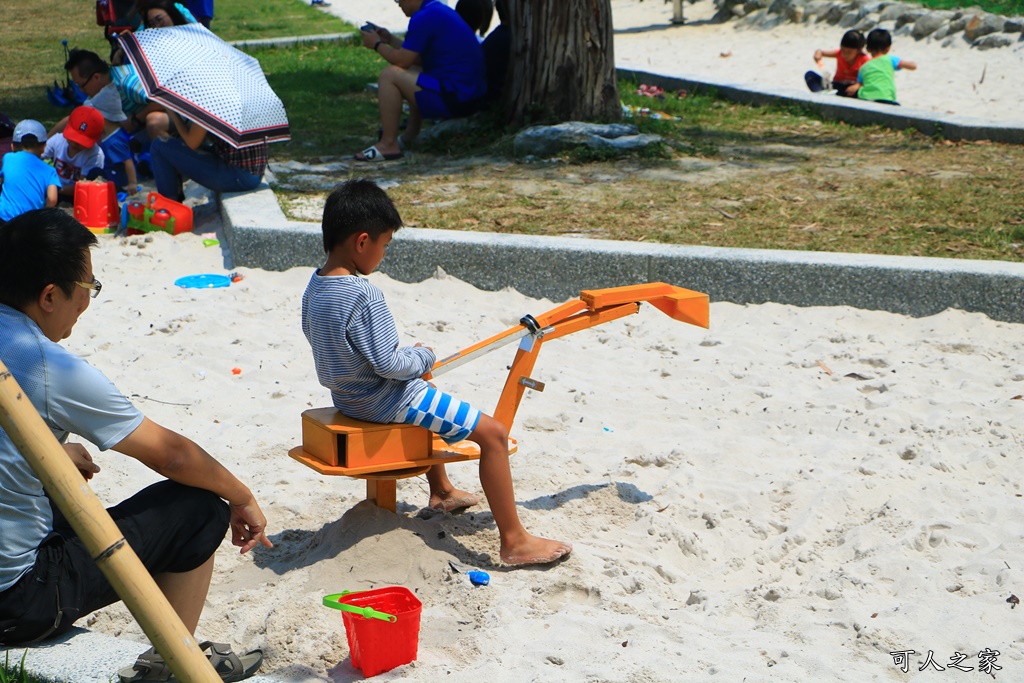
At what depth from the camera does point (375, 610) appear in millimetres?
2641

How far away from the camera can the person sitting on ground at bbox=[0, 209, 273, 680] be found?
229cm

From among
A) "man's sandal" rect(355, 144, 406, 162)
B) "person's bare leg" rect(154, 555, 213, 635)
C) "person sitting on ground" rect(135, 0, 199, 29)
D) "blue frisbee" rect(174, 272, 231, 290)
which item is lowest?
"person's bare leg" rect(154, 555, 213, 635)

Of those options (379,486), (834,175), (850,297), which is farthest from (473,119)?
(379,486)

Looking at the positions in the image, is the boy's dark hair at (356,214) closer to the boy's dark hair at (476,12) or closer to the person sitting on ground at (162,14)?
the person sitting on ground at (162,14)

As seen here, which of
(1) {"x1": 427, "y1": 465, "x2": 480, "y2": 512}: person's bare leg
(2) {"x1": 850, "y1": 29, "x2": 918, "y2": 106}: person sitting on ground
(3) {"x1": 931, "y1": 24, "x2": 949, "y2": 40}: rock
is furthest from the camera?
(3) {"x1": 931, "y1": 24, "x2": 949, "y2": 40}: rock

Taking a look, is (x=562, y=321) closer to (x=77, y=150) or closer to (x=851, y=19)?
(x=77, y=150)

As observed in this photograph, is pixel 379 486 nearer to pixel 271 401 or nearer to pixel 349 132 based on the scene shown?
pixel 271 401

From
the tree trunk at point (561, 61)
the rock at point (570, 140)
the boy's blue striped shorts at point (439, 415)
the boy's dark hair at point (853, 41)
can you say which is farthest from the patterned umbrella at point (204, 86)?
the boy's dark hair at point (853, 41)

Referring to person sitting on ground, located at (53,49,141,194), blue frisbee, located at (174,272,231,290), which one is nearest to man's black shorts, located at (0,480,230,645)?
blue frisbee, located at (174,272,231,290)

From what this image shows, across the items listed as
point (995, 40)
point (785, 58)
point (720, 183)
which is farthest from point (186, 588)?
point (785, 58)

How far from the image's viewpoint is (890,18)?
1493 cm

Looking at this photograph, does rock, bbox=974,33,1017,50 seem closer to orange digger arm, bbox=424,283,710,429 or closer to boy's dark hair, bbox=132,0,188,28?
boy's dark hair, bbox=132,0,188,28

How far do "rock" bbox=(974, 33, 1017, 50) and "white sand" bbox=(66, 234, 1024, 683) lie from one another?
31.0ft

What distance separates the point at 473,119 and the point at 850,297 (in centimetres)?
420
